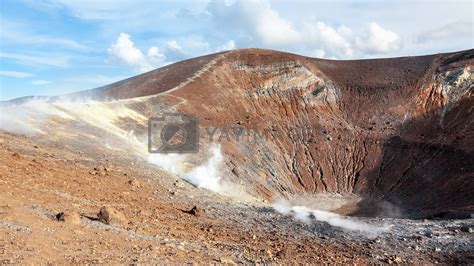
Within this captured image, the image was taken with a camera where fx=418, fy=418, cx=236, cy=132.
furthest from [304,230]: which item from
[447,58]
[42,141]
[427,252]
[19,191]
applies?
[447,58]

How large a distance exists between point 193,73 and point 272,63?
965 cm

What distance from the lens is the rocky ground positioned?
9227 mm

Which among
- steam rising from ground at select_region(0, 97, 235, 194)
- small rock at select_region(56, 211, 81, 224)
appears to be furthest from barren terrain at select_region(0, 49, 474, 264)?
steam rising from ground at select_region(0, 97, 235, 194)

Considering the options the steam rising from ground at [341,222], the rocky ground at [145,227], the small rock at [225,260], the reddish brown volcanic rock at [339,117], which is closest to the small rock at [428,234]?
the rocky ground at [145,227]

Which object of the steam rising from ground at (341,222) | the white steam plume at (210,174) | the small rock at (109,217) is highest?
the small rock at (109,217)

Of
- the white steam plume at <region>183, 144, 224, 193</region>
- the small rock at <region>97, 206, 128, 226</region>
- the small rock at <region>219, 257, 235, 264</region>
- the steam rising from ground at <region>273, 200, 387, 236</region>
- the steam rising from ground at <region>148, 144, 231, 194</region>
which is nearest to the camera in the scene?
the small rock at <region>219, 257, 235, 264</region>

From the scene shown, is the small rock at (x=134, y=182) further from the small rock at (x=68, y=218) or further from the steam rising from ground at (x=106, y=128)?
the small rock at (x=68, y=218)

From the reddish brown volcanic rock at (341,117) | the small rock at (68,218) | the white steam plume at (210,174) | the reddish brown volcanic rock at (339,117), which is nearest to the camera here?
the small rock at (68,218)

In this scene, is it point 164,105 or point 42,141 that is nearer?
point 42,141

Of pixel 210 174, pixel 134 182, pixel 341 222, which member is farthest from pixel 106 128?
pixel 341 222

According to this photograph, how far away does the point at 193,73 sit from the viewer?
47.4m

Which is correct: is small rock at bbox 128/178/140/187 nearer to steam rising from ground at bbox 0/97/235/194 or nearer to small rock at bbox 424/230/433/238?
steam rising from ground at bbox 0/97/235/194

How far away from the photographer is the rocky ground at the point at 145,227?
363 inches

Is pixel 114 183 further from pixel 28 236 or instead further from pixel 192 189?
pixel 28 236
